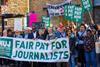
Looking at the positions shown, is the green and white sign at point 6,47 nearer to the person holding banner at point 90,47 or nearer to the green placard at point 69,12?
the person holding banner at point 90,47

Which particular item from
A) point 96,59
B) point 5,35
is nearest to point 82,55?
point 96,59

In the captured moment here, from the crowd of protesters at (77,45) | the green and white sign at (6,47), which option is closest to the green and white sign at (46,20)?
the crowd of protesters at (77,45)

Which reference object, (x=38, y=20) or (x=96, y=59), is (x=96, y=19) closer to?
(x=38, y=20)

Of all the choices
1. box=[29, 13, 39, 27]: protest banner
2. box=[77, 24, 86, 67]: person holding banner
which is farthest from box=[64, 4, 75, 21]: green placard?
box=[29, 13, 39, 27]: protest banner

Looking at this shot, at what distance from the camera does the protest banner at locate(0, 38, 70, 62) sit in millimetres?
14938

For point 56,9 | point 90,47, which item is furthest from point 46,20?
point 90,47

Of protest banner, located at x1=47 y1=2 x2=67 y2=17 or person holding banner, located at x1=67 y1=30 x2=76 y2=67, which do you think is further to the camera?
protest banner, located at x1=47 y1=2 x2=67 y2=17

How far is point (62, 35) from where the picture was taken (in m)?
15.4

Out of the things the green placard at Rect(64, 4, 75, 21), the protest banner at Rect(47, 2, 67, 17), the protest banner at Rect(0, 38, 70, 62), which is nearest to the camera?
the protest banner at Rect(0, 38, 70, 62)

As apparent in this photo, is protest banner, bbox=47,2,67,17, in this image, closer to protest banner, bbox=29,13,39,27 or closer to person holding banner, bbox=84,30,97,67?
protest banner, bbox=29,13,39,27

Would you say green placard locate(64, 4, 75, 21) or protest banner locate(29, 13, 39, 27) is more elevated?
green placard locate(64, 4, 75, 21)

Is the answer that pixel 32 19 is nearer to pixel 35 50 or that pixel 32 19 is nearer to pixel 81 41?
pixel 35 50

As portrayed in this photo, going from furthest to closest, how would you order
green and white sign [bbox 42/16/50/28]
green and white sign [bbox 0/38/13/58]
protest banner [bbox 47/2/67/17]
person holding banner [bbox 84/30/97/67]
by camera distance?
protest banner [bbox 47/2/67/17]
green and white sign [bbox 42/16/50/28]
green and white sign [bbox 0/38/13/58]
person holding banner [bbox 84/30/97/67]

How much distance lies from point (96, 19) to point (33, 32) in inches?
256
